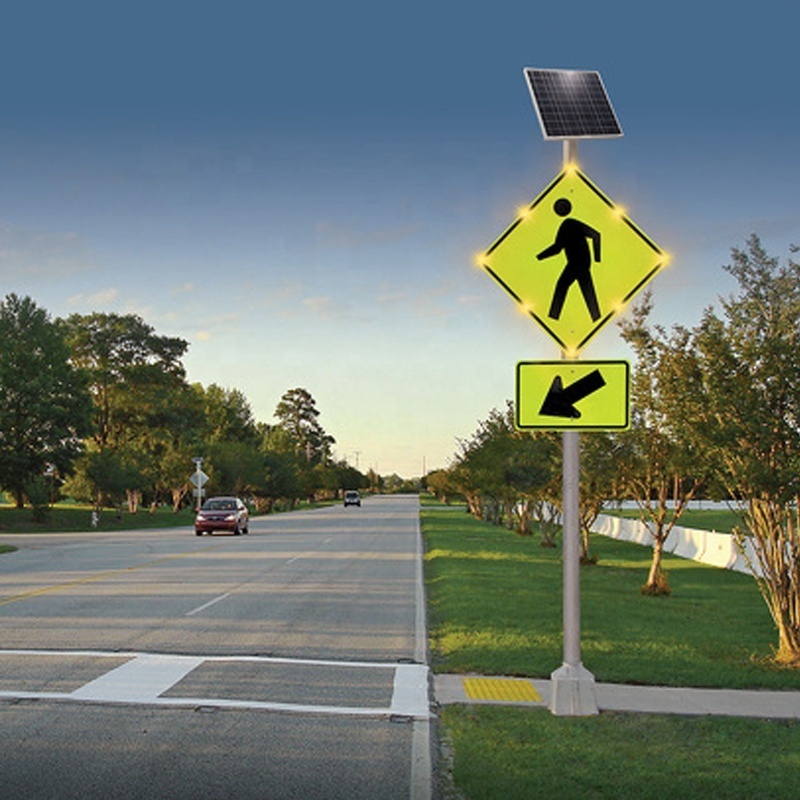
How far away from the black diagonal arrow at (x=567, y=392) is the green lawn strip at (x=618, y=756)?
2516 mm

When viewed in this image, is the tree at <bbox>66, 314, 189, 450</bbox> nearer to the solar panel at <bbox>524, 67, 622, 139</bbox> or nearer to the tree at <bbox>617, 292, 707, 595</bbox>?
the tree at <bbox>617, 292, 707, 595</bbox>

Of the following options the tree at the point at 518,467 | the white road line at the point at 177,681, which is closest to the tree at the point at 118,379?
the tree at the point at 518,467

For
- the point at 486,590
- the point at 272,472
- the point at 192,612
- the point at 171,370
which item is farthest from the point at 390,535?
the point at 171,370

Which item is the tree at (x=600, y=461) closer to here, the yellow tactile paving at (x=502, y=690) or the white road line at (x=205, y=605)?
the white road line at (x=205, y=605)

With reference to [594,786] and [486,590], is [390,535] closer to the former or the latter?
[486,590]

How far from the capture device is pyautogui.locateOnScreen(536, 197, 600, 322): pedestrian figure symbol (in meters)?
8.11

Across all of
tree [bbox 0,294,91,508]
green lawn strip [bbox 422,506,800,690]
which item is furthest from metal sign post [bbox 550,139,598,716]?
tree [bbox 0,294,91,508]

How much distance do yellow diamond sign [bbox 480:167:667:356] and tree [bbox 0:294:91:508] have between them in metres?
50.9

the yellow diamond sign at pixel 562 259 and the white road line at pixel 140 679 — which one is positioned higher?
the yellow diamond sign at pixel 562 259

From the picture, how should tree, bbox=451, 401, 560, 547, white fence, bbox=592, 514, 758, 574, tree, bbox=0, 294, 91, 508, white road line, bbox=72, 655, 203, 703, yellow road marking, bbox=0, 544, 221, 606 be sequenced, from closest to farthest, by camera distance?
white road line, bbox=72, 655, 203, 703 < yellow road marking, bbox=0, 544, 221, 606 < white fence, bbox=592, 514, 758, 574 < tree, bbox=451, 401, 560, 547 < tree, bbox=0, 294, 91, 508

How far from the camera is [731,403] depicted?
10953mm

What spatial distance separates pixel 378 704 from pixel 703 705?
2.85 meters

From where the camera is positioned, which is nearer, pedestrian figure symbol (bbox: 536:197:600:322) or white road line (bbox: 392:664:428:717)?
pedestrian figure symbol (bbox: 536:197:600:322)

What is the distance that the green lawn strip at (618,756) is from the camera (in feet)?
20.3
